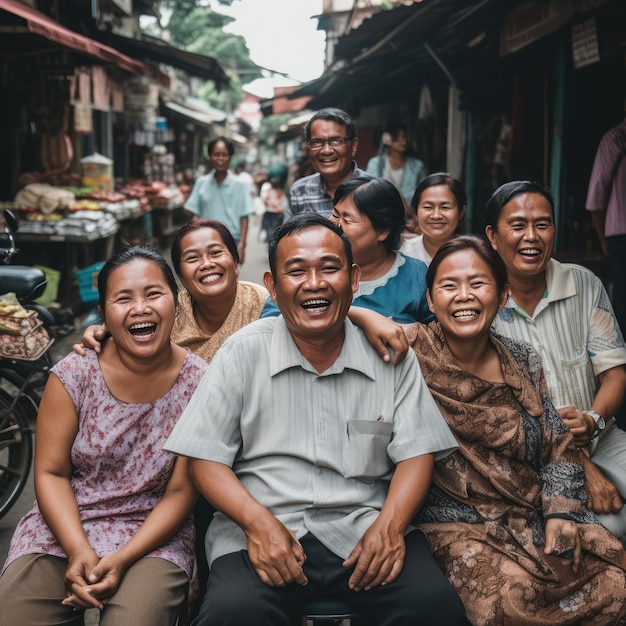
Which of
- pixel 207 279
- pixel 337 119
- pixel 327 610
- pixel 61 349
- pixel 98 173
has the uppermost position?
pixel 337 119

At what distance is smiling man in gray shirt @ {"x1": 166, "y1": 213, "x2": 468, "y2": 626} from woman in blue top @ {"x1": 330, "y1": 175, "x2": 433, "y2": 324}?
708 mm

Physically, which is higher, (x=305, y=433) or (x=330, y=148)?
(x=330, y=148)

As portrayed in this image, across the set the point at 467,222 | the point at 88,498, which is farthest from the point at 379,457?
the point at 467,222

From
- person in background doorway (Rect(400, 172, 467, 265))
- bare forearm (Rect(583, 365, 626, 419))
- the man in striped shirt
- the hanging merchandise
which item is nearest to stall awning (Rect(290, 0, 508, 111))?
person in background doorway (Rect(400, 172, 467, 265))

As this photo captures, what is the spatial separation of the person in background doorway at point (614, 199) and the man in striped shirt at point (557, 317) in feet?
6.83

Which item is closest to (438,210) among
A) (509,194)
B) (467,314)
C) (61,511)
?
(509,194)

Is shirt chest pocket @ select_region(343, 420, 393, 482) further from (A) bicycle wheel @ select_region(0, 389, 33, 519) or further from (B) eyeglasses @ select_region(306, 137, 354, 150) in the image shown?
(B) eyeglasses @ select_region(306, 137, 354, 150)

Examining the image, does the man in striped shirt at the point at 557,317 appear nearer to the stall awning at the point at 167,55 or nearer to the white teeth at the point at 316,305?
the white teeth at the point at 316,305

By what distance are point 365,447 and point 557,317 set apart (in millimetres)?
1094

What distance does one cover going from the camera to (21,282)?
484 cm

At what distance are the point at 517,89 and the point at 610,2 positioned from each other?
2.35 meters

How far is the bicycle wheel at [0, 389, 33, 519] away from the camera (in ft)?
13.1

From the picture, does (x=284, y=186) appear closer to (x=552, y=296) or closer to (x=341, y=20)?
(x=341, y=20)

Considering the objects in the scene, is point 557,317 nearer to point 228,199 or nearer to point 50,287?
point 228,199
